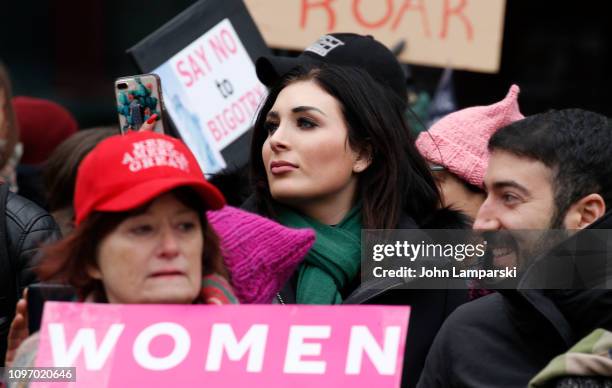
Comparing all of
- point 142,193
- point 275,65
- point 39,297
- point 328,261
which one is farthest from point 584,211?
point 39,297

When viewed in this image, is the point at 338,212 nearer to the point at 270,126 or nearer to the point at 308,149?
the point at 308,149

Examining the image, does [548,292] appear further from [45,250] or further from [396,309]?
[45,250]

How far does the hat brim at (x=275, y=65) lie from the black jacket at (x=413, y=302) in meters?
0.61

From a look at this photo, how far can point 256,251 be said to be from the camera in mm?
3025

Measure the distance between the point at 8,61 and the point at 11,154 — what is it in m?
4.75

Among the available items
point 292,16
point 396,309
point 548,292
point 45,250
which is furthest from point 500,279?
point 292,16

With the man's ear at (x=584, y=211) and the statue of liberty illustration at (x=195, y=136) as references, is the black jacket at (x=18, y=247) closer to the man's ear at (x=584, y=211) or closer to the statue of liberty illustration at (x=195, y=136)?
the statue of liberty illustration at (x=195, y=136)

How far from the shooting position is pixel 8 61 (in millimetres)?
9031

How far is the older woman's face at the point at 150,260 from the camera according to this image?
262 cm

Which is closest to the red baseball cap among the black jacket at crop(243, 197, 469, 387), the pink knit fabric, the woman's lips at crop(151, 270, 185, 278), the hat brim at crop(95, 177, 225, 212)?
the hat brim at crop(95, 177, 225, 212)

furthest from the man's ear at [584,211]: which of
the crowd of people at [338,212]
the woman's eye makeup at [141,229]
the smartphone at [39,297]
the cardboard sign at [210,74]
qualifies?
the cardboard sign at [210,74]

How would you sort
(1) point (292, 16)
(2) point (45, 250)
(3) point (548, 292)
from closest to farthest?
(2) point (45, 250) → (3) point (548, 292) → (1) point (292, 16)

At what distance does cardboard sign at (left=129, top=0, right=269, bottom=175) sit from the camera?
15.6 ft

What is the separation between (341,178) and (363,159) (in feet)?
0.38
